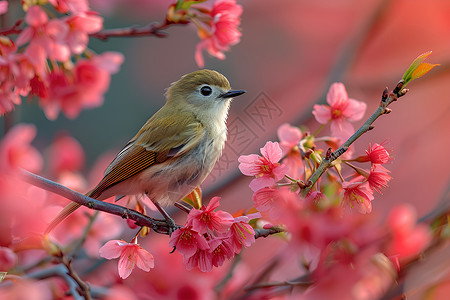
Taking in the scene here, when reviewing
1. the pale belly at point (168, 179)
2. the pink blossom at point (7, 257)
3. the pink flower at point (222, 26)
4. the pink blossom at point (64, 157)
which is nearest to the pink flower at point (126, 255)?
the pink blossom at point (7, 257)

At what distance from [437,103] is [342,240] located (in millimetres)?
3149

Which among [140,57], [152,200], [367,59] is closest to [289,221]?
[152,200]

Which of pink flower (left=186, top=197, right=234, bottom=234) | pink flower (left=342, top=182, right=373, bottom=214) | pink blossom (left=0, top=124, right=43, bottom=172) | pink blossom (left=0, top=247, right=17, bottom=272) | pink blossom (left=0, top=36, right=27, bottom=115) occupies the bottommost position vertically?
pink blossom (left=0, top=124, right=43, bottom=172)

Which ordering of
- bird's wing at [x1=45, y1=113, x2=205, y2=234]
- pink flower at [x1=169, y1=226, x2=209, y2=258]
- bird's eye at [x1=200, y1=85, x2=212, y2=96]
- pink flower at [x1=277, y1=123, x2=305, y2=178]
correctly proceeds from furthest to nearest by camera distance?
bird's eye at [x1=200, y1=85, x2=212, y2=96] → bird's wing at [x1=45, y1=113, x2=205, y2=234] → pink flower at [x1=277, y1=123, x2=305, y2=178] → pink flower at [x1=169, y1=226, x2=209, y2=258]

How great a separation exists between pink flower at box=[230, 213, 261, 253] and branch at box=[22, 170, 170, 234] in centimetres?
30

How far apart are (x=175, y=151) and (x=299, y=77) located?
2657 millimetres

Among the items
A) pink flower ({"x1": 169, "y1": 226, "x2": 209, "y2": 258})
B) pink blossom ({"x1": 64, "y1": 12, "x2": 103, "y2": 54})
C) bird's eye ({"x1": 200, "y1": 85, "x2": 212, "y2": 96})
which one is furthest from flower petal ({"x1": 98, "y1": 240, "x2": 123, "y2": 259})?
bird's eye ({"x1": 200, "y1": 85, "x2": 212, "y2": 96})

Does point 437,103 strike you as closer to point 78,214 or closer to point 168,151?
point 168,151

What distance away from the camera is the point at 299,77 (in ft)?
14.7

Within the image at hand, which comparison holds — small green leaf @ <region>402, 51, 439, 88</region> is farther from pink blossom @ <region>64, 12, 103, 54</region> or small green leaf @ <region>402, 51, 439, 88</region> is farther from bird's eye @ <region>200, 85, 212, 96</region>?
bird's eye @ <region>200, 85, 212, 96</region>

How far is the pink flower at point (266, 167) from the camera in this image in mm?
1332

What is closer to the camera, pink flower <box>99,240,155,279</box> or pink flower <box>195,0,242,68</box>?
pink flower <box>99,240,155,279</box>

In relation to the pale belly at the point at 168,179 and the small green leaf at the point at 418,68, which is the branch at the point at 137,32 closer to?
the pale belly at the point at 168,179

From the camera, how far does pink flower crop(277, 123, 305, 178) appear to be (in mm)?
1606
